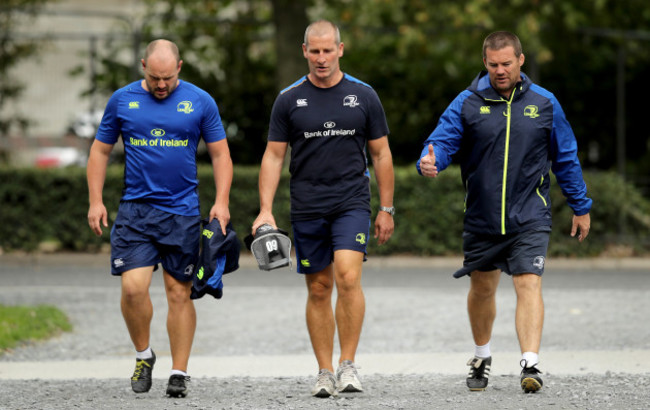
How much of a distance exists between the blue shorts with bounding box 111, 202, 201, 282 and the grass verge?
2.38 meters

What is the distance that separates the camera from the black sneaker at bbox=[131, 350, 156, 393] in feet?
20.2

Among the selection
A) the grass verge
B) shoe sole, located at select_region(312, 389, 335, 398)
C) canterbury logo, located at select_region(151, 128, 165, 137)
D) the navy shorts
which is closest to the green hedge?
the grass verge

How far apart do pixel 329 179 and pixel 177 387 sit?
135cm

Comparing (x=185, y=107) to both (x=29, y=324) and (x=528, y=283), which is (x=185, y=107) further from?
(x=29, y=324)

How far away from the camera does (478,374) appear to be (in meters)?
6.27

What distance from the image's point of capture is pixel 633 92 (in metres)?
17.7

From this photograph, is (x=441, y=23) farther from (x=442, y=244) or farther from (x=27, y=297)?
(x=27, y=297)

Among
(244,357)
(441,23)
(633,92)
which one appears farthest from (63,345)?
(633,92)

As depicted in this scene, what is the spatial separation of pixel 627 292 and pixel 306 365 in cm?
522

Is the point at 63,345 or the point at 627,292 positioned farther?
the point at 627,292

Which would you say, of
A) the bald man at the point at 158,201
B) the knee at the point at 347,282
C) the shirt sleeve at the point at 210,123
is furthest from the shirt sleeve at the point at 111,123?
the knee at the point at 347,282

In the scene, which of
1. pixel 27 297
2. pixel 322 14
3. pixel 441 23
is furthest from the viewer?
pixel 322 14

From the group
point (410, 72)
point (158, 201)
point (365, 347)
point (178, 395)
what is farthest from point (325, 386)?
point (410, 72)

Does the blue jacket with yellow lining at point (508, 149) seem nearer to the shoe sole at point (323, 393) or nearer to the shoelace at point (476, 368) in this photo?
the shoelace at point (476, 368)
